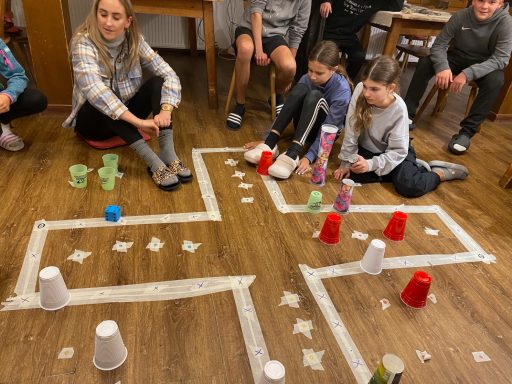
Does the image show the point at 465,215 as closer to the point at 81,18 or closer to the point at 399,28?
the point at 399,28

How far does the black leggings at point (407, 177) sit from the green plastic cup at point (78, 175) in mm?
1328

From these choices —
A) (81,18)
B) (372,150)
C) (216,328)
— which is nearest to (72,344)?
→ (216,328)

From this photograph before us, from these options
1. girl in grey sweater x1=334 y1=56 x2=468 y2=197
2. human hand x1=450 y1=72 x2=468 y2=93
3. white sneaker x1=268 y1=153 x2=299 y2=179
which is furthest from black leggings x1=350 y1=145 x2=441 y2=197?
human hand x1=450 y1=72 x2=468 y2=93

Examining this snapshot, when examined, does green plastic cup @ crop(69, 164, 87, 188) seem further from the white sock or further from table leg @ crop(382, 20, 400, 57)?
table leg @ crop(382, 20, 400, 57)

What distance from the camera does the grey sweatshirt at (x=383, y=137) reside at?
1.89 m

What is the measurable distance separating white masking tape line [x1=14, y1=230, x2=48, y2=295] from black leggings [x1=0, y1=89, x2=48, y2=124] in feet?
2.64

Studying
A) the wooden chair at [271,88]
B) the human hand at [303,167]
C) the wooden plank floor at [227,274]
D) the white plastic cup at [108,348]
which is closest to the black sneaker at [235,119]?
the wooden chair at [271,88]

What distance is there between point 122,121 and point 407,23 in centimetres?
205

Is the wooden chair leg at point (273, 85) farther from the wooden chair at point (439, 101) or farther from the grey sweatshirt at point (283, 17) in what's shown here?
the wooden chair at point (439, 101)

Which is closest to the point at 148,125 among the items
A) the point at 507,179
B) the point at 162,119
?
the point at 162,119

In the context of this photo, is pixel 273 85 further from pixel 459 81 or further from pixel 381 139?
pixel 459 81

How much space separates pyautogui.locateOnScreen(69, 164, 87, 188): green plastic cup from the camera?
5.67 feet

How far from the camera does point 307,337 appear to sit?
120cm

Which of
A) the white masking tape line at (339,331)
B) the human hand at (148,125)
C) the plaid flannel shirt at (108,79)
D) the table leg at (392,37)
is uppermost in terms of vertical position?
the table leg at (392,37)
